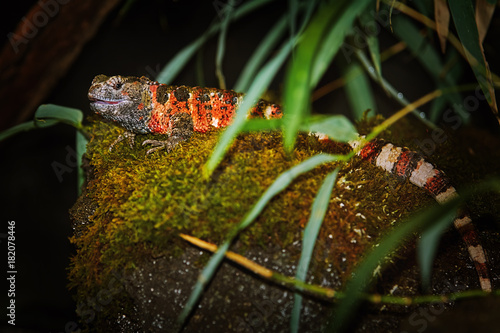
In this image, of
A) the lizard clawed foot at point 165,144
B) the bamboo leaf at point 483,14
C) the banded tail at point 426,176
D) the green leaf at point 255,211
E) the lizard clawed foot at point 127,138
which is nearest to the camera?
the green leaf at point 255,211

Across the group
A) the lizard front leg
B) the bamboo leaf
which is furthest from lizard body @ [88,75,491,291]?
the bamboo leaf

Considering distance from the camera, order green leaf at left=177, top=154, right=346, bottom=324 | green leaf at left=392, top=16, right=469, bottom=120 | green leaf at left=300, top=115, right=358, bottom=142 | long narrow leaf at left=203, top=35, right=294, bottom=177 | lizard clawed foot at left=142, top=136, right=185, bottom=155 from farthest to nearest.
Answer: green leaf at left=392, top=16, right=469, bottom=120, lizard clawed foot at left=142, top=136, right=185, bottom=155, green leaf at left=300, top=115, right=358, bottom=142, green leaf at left=177, top=154, right=346, bottom=324, long narrow leaf at left=203, top=35, right=294, bottom=177

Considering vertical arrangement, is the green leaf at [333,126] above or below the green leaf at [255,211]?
above

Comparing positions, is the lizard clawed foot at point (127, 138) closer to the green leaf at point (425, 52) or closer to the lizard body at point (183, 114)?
the lizard body at point (183, 114)

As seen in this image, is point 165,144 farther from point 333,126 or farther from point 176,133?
point 333,126

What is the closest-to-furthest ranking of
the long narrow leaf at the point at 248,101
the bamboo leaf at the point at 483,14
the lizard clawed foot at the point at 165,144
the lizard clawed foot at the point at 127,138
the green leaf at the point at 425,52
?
the long narrow leaf at the point at 248,101, the bamboo leaf at the point at 483,14, the lizard clawed foot at the point at 165,144, the lizard clawed foot at the point at 127,138, the green leaf at the point at 425,52

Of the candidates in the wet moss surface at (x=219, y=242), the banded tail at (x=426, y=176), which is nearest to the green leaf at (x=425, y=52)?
the banded tail at (x=426, y=176)

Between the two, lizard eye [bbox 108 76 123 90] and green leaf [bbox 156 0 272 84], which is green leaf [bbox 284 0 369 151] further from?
lizard eye [bbox 108 76 123 90]
